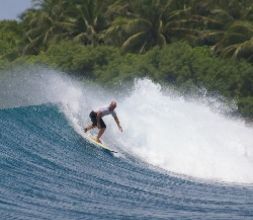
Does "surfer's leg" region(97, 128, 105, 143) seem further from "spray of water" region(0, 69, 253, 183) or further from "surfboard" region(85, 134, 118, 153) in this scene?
"spray of water" region(0, 69, 253, 183)

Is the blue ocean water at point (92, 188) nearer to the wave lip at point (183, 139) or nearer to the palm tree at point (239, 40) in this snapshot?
the wave lip at point (183, 139)

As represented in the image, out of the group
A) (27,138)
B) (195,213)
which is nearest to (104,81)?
(27,138)

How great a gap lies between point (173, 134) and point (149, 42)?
24499 millimetres

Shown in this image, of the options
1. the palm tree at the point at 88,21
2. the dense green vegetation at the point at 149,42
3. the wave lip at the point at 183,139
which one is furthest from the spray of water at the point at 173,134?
the palm tree at the point at 88,21

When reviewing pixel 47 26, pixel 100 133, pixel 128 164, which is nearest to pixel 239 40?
pixel 47 26

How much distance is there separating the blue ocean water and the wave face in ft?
0.05

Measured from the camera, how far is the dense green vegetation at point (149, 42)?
35438mm

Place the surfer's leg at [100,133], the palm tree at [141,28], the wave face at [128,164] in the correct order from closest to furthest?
the wave face at [128,164] → the surfer's leg at [100,133] → the palm tree at [141,28]

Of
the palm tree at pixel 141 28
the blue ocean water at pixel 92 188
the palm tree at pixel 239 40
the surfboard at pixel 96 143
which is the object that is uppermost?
the palm tree at pixel 141 28

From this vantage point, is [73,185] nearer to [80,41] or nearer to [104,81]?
[104,81]

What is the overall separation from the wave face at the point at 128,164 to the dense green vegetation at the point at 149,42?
542 inches

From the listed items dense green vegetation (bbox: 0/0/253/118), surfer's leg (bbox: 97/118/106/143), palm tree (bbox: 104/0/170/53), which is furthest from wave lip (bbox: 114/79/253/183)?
palm tree (bbox: 104/0/170/53)

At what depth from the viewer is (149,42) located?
40.8 metres

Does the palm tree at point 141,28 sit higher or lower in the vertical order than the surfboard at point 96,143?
higher
